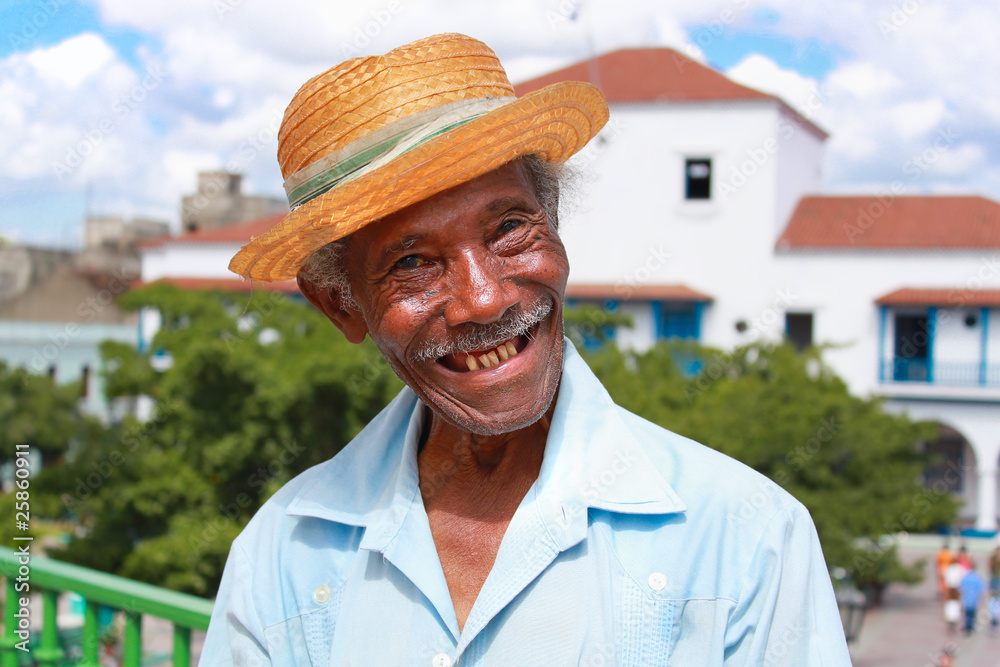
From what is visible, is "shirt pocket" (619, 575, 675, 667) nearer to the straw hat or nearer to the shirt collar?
the shirt collar

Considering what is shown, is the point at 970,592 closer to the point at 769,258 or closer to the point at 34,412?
the point at 769,258

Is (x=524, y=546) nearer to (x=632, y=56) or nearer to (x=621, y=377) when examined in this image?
(x=621, y=377)

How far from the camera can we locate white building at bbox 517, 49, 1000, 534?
22.6m

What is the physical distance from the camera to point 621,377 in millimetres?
12383

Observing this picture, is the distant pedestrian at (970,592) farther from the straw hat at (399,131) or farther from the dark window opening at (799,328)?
the straw hat at (399,131)

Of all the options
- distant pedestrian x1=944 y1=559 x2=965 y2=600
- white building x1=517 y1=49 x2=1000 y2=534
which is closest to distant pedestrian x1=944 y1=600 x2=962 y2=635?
distant pedestrian x1=944 y1=559 x2=965 y2=600

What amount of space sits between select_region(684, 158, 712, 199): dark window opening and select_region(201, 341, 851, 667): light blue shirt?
2246cm

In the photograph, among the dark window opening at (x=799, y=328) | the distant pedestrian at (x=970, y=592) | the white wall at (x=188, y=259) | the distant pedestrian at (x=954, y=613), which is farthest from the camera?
the white wall at (x=188, y=259)

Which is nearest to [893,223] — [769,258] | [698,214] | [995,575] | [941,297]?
[941,297]

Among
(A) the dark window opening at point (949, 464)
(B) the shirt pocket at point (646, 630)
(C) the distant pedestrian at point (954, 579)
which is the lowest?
(C) the distant pedestrian at point (954, 579)

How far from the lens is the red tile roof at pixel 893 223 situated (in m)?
22.7

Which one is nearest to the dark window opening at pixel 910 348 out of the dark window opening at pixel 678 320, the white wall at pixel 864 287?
the white wall at pixel 864 287

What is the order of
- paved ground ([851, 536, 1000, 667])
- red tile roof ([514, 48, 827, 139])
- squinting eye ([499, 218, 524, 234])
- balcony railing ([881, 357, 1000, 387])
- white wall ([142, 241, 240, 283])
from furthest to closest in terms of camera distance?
1. white wall ([142, 241, 240, 283])
2. balcony railing ([881, 357, 1000, 387])
3. red tile roof ([514, 48, 827, 139])
4. paved ground ([851, 536, 1000, 667])
5. squinting eye ([499, 218, 524, 234])

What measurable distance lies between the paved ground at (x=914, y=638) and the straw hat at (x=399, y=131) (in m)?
13.7
